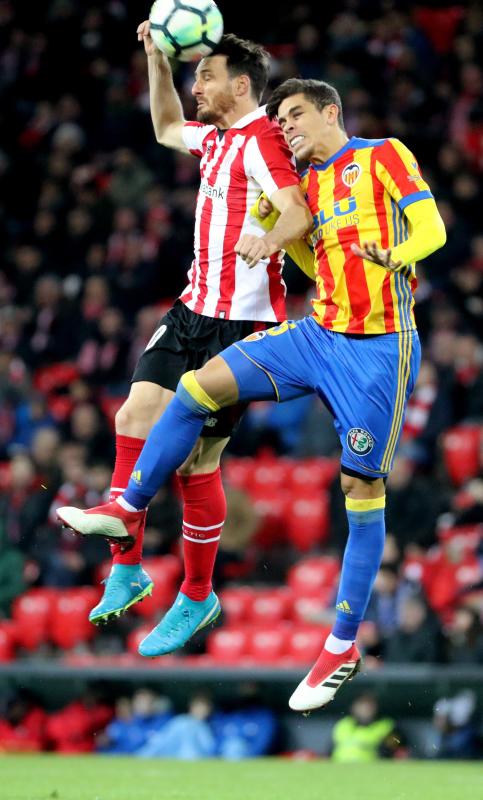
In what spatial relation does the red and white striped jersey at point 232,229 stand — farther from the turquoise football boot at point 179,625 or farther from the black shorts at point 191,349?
the turquoise football boot at point 179,625

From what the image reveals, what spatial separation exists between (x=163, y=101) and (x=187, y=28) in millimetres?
664

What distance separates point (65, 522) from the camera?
6.19m

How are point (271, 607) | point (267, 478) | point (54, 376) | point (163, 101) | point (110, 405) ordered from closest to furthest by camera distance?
point (163, 101), point (271, 607), point (267, 478), point (110, 405), point (54, 376)

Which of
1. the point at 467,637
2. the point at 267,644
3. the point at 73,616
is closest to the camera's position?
the point at 467,637

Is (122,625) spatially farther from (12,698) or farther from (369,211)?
(369,211)

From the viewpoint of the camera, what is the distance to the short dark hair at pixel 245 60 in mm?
6605

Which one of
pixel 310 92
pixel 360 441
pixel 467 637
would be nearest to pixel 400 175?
pixel 310 92

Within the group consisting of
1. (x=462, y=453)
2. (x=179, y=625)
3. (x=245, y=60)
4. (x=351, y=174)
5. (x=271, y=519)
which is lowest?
(x=271, y=519)

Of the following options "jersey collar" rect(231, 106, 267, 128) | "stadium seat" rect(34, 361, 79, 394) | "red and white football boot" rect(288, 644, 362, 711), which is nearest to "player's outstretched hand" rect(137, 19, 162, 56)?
"jersey collar" rect(231, 106, 267, 128)

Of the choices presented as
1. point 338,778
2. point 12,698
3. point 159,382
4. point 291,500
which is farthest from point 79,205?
point 159,382

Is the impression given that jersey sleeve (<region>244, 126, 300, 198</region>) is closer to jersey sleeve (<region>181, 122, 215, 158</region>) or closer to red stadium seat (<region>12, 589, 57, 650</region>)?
jersey sleeve (<region>181, 122, 215, 158</region>)

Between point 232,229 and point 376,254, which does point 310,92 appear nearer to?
point 232,229

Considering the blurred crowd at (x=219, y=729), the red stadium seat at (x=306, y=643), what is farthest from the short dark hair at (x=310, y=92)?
the red stadium seat at (x=306, y=643)

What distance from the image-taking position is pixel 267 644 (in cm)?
1154
